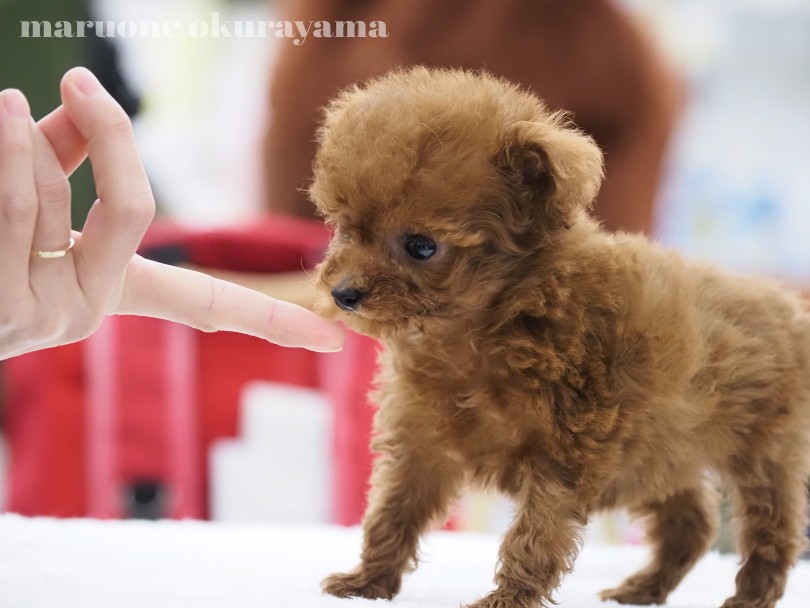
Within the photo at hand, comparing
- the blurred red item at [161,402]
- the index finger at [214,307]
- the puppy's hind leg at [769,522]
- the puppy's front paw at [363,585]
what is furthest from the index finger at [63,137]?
the blurred red item at [161,402]

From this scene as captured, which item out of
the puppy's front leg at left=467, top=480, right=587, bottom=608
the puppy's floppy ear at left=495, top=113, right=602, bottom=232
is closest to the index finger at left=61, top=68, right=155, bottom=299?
the puppy's floppy ear at left=495, top=113, right=602, bottom=232

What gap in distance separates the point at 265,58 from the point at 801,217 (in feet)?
6.15

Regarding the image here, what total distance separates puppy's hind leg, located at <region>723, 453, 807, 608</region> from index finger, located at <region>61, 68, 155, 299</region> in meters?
0.83

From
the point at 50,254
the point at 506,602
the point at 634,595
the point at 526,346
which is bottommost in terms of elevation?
the point at 634,595

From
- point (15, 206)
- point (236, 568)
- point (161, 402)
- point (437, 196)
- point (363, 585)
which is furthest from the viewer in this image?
point (161, 402)

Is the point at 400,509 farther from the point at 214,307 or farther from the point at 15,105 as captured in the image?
the point at 15,105

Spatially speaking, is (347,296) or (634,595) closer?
(347,296)

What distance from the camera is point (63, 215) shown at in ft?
3.09

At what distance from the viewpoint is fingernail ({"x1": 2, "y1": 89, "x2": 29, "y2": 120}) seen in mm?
899

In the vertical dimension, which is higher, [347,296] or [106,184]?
[106,184]

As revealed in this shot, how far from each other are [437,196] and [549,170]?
141 mm

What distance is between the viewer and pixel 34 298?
0.94 metres

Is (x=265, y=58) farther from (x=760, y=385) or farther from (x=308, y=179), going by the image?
(x=760, y=385)

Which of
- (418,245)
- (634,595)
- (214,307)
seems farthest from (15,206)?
(634,595)
